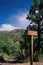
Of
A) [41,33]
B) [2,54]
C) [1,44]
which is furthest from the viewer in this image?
[1,44]

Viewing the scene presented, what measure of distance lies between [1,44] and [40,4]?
527 inches

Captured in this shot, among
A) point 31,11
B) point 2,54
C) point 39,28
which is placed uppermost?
point 31,11

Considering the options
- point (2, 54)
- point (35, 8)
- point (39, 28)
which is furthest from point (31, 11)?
point (2, 54)

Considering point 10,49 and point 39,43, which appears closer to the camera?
point 39,43

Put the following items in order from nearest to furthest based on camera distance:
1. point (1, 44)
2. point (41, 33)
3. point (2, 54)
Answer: point (41, 33)
point (2, 54)
point (1, 44)

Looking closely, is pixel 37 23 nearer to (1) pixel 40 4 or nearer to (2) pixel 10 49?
(1) pixel 40 4

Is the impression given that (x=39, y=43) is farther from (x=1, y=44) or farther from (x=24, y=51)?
(x=1, y=44)

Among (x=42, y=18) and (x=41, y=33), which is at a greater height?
(x=42, y=18)

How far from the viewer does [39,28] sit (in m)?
25.7

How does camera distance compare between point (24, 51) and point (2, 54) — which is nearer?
point (24, 51)

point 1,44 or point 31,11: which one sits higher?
point 31,11

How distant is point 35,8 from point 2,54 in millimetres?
11430

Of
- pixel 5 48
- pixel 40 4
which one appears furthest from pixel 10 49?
pixel 40 4

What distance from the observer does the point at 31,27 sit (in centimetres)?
2633
